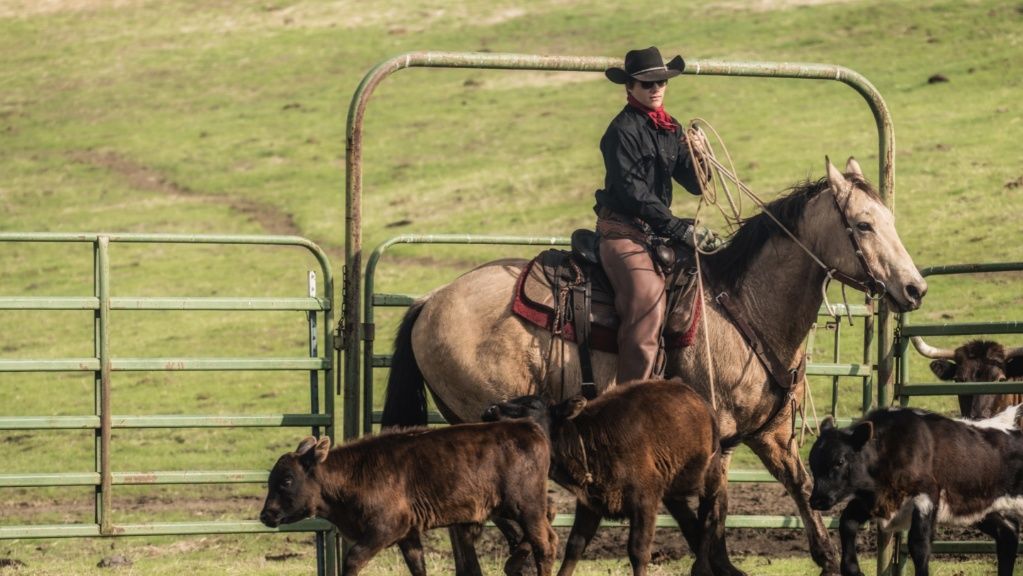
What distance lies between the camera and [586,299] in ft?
29.3

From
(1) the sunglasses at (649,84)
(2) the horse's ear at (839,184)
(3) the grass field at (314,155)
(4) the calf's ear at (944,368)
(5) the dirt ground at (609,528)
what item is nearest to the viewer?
(2) the horse's ear at (839,184)

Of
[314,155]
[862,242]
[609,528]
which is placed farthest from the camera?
[314,155]

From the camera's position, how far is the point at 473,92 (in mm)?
39875

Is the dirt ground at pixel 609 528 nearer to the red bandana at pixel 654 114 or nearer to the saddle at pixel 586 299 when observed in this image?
the saddle at pixel 586 299

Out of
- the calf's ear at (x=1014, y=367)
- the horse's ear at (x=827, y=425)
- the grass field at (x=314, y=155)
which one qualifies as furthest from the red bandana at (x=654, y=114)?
the calf's ear at (x=1014, y=367)

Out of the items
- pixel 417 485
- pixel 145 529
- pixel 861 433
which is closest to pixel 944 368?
pixel 861 433

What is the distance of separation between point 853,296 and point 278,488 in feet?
55.6

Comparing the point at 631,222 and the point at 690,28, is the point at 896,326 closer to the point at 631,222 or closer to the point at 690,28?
the point at 631,222

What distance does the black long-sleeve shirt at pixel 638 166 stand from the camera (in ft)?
29.0

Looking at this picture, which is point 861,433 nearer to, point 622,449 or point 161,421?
point 622,449

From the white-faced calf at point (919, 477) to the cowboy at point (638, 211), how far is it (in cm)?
119

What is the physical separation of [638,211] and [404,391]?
6.02 feet

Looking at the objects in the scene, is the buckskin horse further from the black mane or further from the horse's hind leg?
the horse's hind leg

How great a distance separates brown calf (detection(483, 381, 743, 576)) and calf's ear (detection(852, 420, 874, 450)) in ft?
2.73
